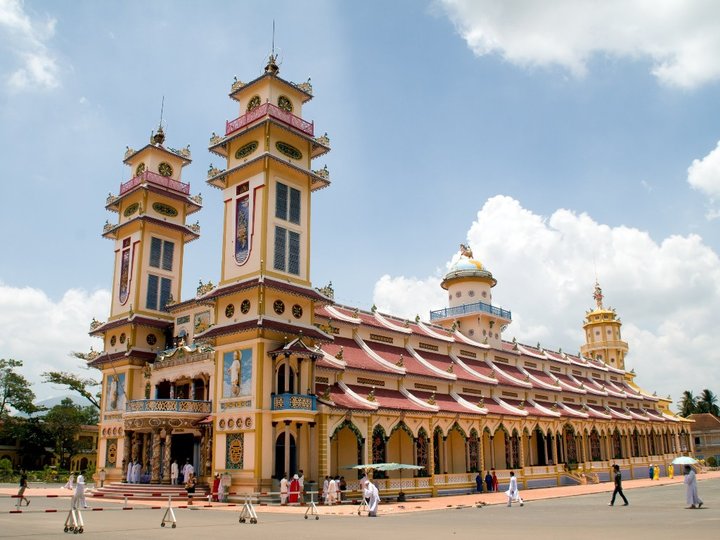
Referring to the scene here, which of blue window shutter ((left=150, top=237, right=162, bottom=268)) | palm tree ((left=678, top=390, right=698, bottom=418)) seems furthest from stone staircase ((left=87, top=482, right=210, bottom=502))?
palm tree ((left=678, top=390, right=698, bottom=418))

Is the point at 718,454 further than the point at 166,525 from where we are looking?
Yes

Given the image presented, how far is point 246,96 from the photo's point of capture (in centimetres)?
3881

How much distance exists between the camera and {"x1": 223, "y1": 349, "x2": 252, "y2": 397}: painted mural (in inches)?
1288

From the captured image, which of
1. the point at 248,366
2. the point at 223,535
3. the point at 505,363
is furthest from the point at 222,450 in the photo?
the point at 505,363

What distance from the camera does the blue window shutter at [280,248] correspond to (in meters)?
34.6

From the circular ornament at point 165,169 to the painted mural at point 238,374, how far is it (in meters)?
18.0

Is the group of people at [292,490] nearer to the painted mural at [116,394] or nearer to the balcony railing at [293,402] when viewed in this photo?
the balcony railing at [293,402]

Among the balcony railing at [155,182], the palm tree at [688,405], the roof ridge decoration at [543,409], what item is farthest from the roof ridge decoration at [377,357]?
the palm tree at [688,405]

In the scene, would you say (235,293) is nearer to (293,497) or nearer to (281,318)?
(281,318)

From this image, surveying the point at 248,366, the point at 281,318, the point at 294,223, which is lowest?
the point at 248,366

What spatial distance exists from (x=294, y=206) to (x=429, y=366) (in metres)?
15.1

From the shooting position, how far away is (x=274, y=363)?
32.8 m

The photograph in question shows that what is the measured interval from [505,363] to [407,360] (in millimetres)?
15422

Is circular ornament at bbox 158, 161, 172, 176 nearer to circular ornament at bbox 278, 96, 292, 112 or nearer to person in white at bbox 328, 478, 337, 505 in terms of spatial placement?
circular ornament at bbox 278, 96, 292, 112
